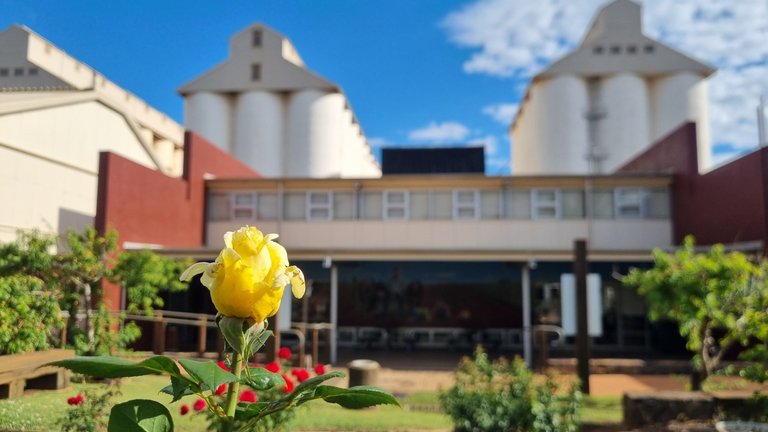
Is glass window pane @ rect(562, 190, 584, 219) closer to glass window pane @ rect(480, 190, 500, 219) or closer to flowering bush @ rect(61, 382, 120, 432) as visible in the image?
glass window pane @ rect(480, 190, 500, 219)

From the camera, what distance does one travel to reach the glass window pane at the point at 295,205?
58.9 feet

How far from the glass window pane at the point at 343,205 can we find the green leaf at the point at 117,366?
1660cm

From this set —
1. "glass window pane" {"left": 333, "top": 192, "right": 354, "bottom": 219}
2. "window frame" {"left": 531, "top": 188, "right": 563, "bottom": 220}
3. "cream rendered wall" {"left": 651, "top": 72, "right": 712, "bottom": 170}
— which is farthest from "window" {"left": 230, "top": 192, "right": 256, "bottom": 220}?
"cream rendered wall" {"left": 651, "top": 72, "right": 712, "bottom": 170}

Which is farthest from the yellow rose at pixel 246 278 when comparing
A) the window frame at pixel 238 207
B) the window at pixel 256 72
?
the window at pixel 256 72

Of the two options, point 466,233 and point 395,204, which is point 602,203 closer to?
point 466,233

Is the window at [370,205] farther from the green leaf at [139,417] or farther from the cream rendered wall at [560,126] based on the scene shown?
the cream rendered wall at [560,126]

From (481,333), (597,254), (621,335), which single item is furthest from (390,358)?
(621,335)

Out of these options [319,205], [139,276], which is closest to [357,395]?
[139,276]

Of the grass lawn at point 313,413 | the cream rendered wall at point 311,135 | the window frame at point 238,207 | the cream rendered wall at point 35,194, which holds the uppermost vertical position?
the cream rendered wall at point 311,135

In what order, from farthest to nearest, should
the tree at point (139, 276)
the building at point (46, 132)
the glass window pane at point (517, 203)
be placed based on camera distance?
the glass window pane at point (517, 203), the tree at point (139, 276), the building at point (46, 132)

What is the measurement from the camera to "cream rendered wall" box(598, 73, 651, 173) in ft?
103

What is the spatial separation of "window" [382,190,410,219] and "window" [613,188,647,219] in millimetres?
6308

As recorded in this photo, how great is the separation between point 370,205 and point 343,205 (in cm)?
84

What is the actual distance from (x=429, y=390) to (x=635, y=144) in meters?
25.9
